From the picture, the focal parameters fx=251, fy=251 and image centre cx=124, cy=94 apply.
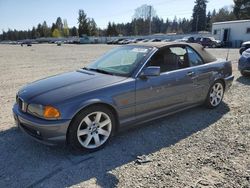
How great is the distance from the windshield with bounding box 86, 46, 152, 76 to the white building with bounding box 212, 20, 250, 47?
117 ft

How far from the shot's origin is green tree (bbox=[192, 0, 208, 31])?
82250 millimetres

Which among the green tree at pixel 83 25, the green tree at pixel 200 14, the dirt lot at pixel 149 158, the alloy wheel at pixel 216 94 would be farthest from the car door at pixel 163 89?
the green tree at pixel 83 25

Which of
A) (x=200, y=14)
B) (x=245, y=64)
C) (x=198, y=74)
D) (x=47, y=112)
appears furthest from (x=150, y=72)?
(x=200, y=14)

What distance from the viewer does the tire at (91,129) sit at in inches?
134

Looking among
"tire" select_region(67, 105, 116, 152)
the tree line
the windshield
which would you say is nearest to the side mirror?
the windshield

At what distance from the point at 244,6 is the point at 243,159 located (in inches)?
2473

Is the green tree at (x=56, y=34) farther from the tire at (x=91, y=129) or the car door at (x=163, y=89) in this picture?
the tire at (x=91, y=129)

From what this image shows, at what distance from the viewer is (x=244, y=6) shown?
187 ft

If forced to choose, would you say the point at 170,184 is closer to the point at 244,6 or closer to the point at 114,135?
the point at 114,135

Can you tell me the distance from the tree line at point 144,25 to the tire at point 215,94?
58.9m

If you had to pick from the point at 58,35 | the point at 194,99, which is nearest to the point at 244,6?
the point at 194,99

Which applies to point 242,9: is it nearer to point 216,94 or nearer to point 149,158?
point 216,94

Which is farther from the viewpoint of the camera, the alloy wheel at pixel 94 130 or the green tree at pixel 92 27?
the green tree at pixel 92 27

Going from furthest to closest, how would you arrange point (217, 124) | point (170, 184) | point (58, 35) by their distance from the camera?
1. point (58, 35)
2. point (217, 124)
3. point (170, 184)
